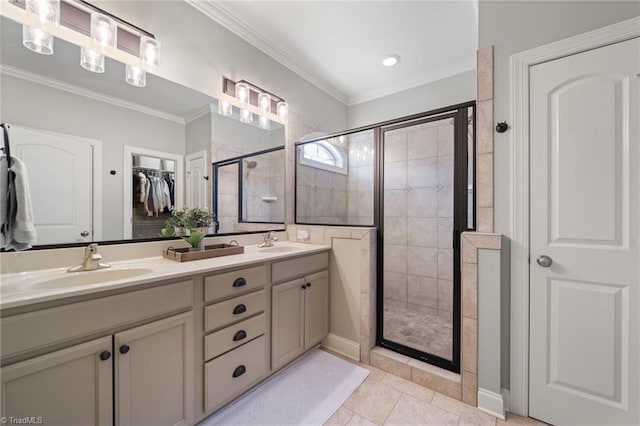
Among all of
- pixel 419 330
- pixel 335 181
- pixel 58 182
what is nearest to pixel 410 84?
pixel 335 181

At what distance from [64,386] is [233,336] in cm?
70

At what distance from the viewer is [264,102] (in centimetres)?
236

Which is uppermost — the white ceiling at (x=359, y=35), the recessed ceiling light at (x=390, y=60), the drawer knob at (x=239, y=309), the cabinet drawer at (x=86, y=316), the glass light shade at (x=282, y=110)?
the white ceiling at (x=359, y=35)

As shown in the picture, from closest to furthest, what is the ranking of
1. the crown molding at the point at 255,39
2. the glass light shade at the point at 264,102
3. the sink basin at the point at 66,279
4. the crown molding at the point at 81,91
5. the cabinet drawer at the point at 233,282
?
the sink basin at the point at 66,279, the crown molding at the point at 81,91, the cabinet drawer at the point at 233,282, the crown molding at the point at 255,39, the glass light shade at the point at 264,102

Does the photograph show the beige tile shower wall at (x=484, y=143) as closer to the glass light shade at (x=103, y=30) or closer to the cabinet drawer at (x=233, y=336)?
the cabinet drawer at (x=233, y=336)

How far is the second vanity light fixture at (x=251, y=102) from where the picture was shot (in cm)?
210

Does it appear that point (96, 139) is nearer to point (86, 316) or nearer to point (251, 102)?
point (86, 316)

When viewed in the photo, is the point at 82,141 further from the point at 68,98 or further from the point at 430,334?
the point at 430,334

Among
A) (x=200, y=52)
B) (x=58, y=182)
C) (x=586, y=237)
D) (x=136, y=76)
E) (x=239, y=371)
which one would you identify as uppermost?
(x=200, y=52)

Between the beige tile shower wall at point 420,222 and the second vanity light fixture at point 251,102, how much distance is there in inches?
43.8

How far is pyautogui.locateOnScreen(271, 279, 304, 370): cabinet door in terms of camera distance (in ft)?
5.74

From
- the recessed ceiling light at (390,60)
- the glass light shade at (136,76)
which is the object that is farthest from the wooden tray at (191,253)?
the recessed ceiling light at (390,60)

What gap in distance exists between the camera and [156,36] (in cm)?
170

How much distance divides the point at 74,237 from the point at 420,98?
A: 3250 millimetres
